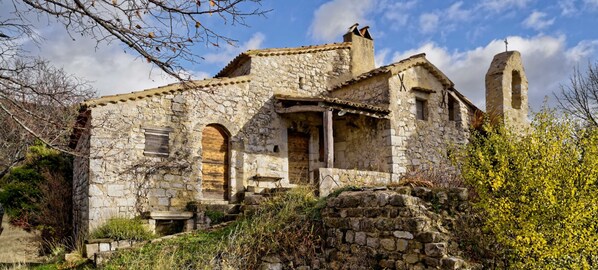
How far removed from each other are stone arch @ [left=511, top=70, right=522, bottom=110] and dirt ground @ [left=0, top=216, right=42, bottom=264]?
16.0 m

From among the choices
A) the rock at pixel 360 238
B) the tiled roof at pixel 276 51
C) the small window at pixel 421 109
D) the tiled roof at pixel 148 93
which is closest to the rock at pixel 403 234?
the rock at pixel 360 238

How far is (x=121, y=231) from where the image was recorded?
9984 mm

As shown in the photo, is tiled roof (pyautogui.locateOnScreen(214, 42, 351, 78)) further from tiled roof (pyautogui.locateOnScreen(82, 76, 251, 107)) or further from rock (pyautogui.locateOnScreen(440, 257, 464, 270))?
rock (pyautogui.locateOnScreen(440, 257, 464, 270))

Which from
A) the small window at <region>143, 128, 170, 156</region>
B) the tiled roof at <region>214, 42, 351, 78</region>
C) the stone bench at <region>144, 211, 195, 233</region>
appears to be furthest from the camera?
the tiled roof at <region>214, 42, 351, 78</region>

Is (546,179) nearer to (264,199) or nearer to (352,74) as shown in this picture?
(264,199)

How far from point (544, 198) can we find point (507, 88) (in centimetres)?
1141

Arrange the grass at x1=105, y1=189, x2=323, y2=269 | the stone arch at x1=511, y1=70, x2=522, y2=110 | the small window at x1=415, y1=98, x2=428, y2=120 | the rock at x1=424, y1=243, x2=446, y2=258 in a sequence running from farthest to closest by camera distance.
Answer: the stone arch at x1=511, y1=70, x2=522, y2=110, the small window at x1=415, y1=98, x2=428, y2=120, the grass at x1=105, y1=189, x2=323, y2=269, the rock at x1=424, y1=243, x2=446, y2=258

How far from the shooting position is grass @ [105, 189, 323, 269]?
7797 millimetres

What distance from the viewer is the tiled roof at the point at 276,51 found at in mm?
13828

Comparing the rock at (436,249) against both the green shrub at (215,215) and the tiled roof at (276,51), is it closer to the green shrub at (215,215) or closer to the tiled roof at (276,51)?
the green shrub at (215,215)

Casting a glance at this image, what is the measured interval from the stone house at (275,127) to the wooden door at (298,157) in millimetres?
30

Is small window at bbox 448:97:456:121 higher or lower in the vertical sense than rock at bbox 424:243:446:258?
higher

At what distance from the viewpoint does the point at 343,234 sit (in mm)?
7715

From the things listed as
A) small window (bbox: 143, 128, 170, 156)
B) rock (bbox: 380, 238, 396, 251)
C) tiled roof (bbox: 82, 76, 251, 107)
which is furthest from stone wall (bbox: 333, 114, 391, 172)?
rock (bbox: 380, 238, 396, 251)
